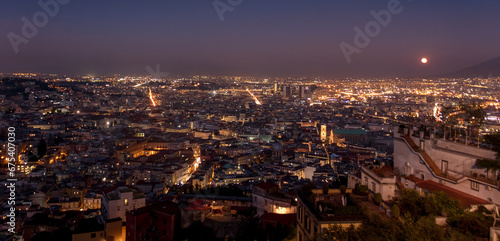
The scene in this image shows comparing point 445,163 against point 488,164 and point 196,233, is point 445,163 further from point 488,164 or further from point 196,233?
point 196,233

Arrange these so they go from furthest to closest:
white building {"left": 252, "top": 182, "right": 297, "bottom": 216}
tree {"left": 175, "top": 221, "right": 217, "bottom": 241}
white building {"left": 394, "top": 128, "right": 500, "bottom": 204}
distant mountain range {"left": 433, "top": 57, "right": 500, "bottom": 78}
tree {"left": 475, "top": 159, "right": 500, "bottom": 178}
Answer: distant mountain range {"left": 433, "top": 57, "right": 500, "bottom": 78}, white building {"left": 252, "top": 182, "right": 297, "bottom": 216}, tree {"left": 175, "top": 221, "right": 217, "bottom": 241}, white building {"left": 394, "top": 128, "right": 500, "bottom": 204}, tree {"left": 475, "top": 159, "right": 500, "bottom": 178}

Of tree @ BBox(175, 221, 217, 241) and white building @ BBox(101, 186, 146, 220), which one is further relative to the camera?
white building @ BBox(101, 186, 146, 220)

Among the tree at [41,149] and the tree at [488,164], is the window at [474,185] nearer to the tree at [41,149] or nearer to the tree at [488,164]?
the tree at [488,164]

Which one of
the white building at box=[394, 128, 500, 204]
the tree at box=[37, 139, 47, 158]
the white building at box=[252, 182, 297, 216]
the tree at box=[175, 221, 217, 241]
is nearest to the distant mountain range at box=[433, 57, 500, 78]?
the white building at box=[252, 182, 297, 216]

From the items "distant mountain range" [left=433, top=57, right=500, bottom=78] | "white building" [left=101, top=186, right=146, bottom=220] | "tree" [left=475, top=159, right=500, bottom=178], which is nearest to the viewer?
"tree" [left=475, top=159, right=500, bottom=178]

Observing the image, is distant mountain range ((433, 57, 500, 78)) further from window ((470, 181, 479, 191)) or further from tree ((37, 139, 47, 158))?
tree ((37, 139, 47, 158))

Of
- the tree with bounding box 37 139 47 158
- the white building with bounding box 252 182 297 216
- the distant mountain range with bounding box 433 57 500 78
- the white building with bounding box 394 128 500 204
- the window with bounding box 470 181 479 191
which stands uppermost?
the distant mountain range with bounding box 433 57 500 78

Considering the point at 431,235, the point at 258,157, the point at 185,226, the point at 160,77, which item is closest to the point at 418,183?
the point at 431,235

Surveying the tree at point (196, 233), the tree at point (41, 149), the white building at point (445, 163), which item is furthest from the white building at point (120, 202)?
the tree at point (41, 149)

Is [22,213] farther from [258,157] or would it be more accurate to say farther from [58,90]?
[58,90]
